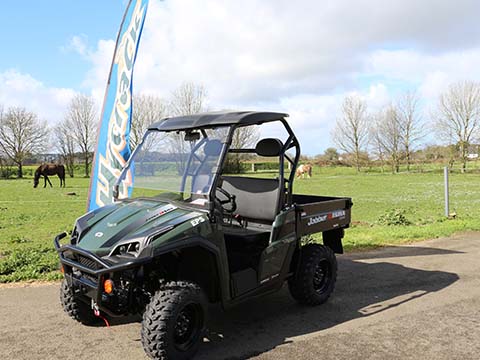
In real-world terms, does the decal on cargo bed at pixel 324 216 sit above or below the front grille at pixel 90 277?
above

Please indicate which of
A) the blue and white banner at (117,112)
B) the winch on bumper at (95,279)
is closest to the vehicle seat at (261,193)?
the winch on bumper at (95,279)

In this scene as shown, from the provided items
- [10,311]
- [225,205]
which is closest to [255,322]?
[225,205]

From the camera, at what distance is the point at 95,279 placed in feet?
11.6

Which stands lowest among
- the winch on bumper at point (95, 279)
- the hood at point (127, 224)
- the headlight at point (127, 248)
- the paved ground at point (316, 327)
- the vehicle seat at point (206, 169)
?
the paved ground at point (316, 327)

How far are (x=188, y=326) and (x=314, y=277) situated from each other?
6.40 ft

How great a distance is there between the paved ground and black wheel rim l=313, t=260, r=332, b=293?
212mm

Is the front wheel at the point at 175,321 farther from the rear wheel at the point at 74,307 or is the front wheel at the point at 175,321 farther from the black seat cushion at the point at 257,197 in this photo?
the black seat cushion at the point at 257,197

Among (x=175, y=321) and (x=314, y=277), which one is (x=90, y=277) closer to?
(x=175, y=321)

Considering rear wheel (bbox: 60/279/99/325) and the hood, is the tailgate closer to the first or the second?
the hood

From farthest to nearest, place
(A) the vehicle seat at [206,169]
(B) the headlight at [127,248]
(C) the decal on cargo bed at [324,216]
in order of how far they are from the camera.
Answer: (C) the decal on cargo bed at [324,216], (A) the vehicle seat at [206,169], (B) the headlight at [127,248]

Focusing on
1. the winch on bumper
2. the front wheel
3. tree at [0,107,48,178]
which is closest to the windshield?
the front wheel

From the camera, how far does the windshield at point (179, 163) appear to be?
419 cm

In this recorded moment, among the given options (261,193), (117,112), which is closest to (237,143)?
(261,193)

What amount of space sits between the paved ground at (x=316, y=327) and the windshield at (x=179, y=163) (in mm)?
1413
